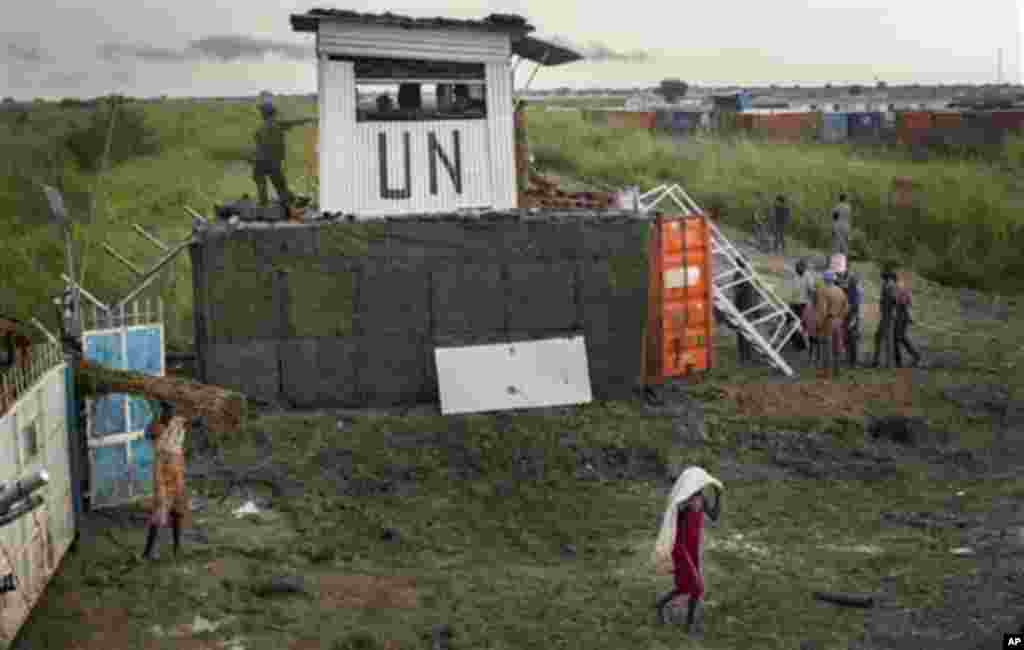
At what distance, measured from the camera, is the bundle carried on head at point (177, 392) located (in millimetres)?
10555

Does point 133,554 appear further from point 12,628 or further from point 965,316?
point 965,316

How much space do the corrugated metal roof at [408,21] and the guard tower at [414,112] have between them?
0.01 metres

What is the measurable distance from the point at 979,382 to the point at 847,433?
3.67 m

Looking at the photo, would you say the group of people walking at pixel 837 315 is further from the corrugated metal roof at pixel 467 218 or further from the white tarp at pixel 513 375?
the white tarp at pixel 513 375

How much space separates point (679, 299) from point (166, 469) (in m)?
8.90

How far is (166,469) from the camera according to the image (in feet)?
36.7

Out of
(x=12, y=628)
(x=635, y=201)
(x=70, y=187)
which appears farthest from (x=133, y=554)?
(x=70, y=187)

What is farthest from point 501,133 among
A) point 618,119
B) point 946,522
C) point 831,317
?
point 618,119

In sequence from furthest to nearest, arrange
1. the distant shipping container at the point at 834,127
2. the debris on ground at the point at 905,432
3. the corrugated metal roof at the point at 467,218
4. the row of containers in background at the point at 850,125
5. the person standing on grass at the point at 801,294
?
the distant shipping container at the point at 834,127 < the row of containers in background at the point at 850,125 < the person standing on grass at the point at 801,294 < the debris on ground at the point at 905,432 < the corrugated metal roof at the point at 467,218

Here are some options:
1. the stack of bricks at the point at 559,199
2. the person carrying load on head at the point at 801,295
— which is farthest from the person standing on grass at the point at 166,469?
the person carrying load on head at the point at 801,295

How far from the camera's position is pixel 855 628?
1062 cm

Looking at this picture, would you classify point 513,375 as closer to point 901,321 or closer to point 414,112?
point 414,112

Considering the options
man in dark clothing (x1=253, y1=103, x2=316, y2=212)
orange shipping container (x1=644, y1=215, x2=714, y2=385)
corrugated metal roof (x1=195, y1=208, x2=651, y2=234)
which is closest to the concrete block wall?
corrugated metal roof (x1=195, y1=208, x2=651, y2=234)

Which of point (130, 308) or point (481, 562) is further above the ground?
point (130, 308)
